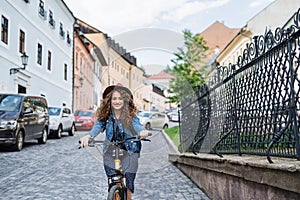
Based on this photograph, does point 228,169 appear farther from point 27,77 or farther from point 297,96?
point 27,77

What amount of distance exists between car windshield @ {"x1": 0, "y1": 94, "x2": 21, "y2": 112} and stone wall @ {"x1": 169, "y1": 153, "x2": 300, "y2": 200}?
716 centimetres

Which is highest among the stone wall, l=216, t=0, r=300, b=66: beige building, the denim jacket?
l=216, t=0, r=300, b=66: beige building

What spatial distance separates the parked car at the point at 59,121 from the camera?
1720 centimetres

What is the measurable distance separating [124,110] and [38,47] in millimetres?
20457

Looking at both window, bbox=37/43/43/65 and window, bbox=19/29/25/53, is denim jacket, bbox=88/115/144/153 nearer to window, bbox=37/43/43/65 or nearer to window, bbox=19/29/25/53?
window, bbox=19/29/25/53

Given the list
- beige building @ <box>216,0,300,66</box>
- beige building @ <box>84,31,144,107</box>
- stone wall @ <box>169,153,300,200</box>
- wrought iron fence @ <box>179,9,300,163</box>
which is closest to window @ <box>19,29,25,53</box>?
beige building @ <box>216,0,300,66</box>

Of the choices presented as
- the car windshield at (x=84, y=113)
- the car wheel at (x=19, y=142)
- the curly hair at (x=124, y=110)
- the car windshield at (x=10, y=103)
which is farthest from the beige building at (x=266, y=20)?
the curly hair at (x=124, y=110)

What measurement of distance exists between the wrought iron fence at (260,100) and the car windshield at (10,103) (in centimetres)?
722

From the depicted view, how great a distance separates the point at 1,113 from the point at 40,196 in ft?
20.7

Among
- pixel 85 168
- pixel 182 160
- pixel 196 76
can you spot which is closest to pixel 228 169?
pixel 182 160

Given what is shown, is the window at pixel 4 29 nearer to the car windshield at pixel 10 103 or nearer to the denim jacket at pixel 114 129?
the car windshield at pixel 10 103

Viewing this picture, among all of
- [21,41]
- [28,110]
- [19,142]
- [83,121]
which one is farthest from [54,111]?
[19,142]

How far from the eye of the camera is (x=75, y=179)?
23.2 ft

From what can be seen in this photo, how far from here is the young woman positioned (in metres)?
3.65
